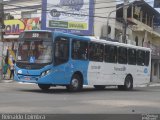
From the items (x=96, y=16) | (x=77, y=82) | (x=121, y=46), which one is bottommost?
(x=77, y=82)

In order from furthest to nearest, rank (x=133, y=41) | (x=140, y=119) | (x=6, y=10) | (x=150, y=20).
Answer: (x=150, y=20)
(x=133, y=41)
(x=6, y=10)
(x=140, y=119)

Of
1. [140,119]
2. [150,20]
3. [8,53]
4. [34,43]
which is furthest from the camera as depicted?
[150,20]

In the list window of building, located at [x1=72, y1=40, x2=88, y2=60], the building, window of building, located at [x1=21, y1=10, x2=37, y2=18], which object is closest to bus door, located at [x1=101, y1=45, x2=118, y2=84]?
window of building, located at [x1=72, y1=40, x2=88, y2=60]

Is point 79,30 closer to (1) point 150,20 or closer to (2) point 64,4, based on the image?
(2) point 64,4

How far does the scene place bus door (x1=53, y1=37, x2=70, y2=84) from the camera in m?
22.0

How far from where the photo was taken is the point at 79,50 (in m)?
23.4

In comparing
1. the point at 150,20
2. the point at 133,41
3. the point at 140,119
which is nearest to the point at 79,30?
the point at 133,41

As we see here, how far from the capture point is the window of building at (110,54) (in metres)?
25.7

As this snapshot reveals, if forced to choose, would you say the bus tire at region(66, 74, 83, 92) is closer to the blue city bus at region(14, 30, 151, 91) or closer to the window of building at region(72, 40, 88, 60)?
the blue city bus at region(14, 30, 151, 91)

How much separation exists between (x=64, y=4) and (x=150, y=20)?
2122cm

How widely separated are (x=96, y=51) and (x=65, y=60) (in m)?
2.90

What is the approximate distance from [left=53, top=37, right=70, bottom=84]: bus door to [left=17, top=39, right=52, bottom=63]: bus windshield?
36 centimetres

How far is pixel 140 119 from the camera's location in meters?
8.98

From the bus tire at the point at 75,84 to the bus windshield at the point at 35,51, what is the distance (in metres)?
2.01
